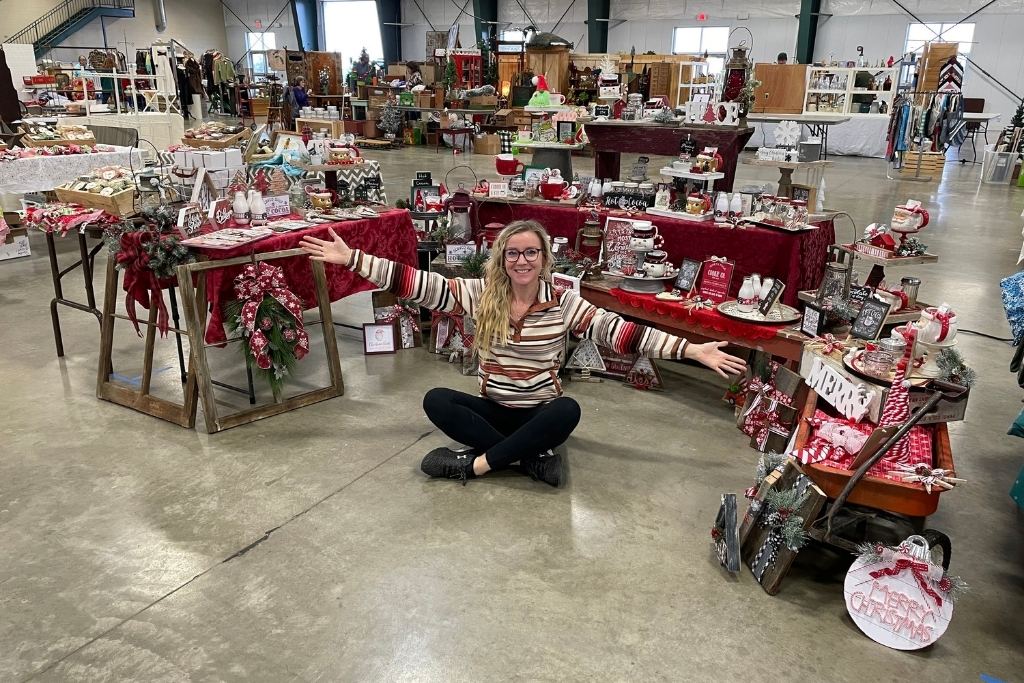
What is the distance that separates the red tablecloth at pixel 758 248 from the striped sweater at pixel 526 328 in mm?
1434

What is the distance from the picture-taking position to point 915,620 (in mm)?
2291

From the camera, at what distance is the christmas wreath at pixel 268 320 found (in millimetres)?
3572

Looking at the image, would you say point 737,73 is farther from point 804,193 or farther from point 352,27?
point 352,27

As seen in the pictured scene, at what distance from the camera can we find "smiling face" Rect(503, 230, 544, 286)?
2.98 m

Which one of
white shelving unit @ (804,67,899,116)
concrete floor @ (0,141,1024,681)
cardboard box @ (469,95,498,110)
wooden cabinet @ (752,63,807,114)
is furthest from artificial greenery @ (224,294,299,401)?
white shelving unit @ (804,67,899,116)

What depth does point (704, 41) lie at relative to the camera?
64.0 feet

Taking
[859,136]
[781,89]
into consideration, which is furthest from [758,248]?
[859,136]

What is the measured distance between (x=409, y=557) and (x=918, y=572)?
5.40ft

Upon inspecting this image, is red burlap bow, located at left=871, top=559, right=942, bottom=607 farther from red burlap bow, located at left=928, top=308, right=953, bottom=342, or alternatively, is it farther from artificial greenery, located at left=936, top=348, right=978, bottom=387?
red burlap bow, located at left=928, top=308, right=953, bottom=342

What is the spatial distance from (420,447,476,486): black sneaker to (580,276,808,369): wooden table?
4.50 ft

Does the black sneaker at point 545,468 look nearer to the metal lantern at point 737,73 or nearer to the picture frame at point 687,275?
the picture frame at point 687,275

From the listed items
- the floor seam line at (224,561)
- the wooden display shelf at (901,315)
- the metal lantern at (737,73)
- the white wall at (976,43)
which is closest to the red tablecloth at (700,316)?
the wooden display shelf at (901,315)

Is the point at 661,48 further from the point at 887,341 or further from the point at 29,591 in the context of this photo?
the point at 29,591

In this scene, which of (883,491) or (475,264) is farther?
(475,264)
